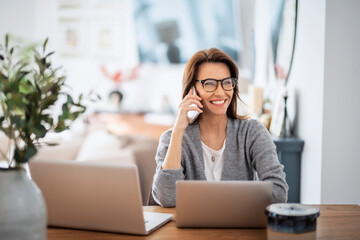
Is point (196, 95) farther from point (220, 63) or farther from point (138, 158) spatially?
point (138, 158)

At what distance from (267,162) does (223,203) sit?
54cm

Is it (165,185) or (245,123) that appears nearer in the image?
(165,185)

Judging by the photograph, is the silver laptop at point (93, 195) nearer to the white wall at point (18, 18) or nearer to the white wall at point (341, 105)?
the white wall at point (341, 105)

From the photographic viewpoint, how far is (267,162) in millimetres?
2219

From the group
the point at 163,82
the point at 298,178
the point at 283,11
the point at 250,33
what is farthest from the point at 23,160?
the point at 163,82

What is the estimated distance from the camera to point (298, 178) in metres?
3.51

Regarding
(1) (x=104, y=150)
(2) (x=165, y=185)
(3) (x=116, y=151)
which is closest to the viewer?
(2) (x=165, y=185)

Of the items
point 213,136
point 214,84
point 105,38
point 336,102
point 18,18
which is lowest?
point 213,136

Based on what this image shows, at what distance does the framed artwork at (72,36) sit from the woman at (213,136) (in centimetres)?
482

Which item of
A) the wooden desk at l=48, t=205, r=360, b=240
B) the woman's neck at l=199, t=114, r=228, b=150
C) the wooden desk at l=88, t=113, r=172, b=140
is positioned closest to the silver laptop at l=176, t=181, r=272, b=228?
the wooden desk at l=48, t=205, r=360, b=240

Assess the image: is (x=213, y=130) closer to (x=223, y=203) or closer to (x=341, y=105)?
(x=223, y=203)

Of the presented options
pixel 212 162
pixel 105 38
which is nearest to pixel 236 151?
pixel 212 162

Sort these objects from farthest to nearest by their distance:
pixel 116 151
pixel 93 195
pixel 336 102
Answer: pixel 116 151 < pixel 336 102 < pixel 93 195

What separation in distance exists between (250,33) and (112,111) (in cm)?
202
